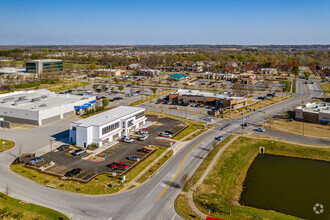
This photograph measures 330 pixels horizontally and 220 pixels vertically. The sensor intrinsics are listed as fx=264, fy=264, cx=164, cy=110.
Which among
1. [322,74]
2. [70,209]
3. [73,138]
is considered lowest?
[70,209]

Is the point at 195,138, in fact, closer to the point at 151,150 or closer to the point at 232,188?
the point at 151,150

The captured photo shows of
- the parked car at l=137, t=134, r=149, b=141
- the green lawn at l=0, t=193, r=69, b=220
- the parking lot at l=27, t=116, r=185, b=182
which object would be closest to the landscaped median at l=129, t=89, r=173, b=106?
the parking lot at l=27, t=116, r=185, b=182

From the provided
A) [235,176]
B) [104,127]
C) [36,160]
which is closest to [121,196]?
[235,176]

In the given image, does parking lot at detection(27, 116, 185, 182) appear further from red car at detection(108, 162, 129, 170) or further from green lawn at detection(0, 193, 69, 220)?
green lawn at detection(0, 193, 69, 220)

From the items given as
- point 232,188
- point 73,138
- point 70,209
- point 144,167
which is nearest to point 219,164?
point 232,188

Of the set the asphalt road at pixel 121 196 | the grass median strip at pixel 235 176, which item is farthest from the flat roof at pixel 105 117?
the grass median strip at pixel 235 176

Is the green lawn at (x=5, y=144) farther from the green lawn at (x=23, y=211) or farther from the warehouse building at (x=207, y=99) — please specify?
the warehouse building at (x=207, y=99)
